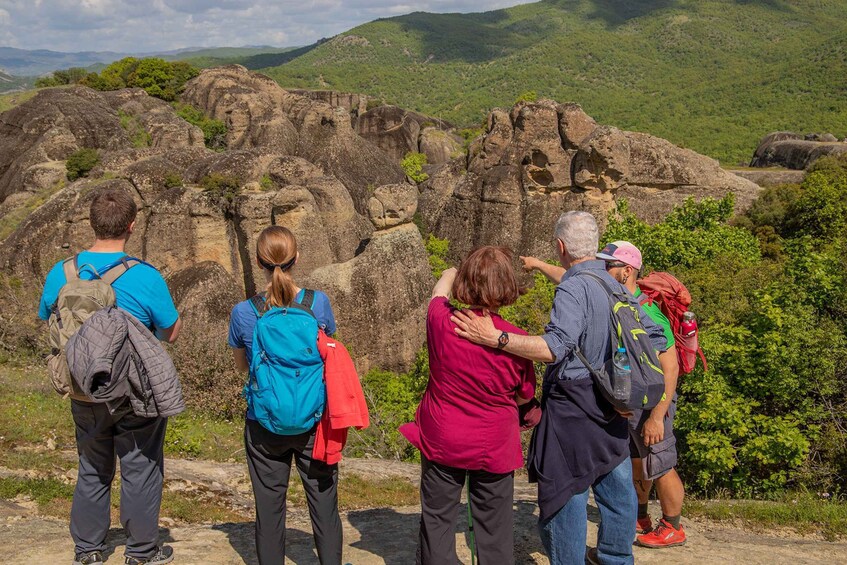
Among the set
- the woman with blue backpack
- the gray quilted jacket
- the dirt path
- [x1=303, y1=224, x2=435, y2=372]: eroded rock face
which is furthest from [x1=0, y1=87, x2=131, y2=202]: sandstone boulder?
the woman with blue backpack

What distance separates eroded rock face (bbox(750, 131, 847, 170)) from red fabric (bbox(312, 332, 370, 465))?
35.2 metres

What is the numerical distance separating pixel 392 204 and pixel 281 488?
1138 cm

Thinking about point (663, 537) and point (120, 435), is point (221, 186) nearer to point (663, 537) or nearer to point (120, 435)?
point (120, 435)

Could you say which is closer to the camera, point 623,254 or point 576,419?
point 576,419

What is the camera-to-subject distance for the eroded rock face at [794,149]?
3659 cm

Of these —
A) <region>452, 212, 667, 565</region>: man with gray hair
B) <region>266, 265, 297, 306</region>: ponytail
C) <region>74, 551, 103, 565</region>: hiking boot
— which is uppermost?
<region>266, 265, 297, 306</region>: ponytail

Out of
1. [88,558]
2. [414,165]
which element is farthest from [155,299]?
[414,165]

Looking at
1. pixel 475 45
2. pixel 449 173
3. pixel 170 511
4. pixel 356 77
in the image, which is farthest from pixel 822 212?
pixel 475 45

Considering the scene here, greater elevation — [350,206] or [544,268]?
[544,268]

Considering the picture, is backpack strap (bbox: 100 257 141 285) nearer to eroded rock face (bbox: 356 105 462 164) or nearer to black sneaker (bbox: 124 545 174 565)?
black sneaker (bbox: 124 545 174 565)

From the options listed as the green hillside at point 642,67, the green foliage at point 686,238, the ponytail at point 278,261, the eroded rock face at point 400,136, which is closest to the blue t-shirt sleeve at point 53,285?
the ponytail at point 278,261

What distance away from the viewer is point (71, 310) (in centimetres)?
423

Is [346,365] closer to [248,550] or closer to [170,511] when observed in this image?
[248,550]

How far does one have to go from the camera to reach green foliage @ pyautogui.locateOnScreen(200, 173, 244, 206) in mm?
18156
